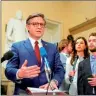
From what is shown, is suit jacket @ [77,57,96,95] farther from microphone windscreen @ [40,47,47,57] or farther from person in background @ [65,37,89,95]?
microphone windscreen @ [40,47,47,57]

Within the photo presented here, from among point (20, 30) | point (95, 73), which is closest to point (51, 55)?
point (95, 73)

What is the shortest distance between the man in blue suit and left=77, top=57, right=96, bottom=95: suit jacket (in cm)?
30

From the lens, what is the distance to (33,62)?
4.58 feet

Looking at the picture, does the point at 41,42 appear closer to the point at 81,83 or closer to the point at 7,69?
the point at 7,69

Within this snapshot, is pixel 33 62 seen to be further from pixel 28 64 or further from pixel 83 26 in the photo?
Answer: pixel 83 26

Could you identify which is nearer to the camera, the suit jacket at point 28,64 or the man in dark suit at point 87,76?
the suit jacket at point 28,64

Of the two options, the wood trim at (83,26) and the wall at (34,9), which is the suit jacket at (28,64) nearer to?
the wall at (34,9)

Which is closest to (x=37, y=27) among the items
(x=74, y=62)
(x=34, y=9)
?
(x=74, y=62)

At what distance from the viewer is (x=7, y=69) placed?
1.35 metres

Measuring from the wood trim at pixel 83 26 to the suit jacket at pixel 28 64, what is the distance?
1854 mm

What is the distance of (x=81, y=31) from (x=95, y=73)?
72.5 inches

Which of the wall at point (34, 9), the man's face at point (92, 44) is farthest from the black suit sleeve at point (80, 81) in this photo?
the wall at point (34, 9)

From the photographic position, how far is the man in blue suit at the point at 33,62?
1337mm

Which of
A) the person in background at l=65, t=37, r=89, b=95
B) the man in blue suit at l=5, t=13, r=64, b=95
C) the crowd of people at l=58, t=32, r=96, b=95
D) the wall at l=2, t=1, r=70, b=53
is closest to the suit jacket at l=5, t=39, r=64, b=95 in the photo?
the man in blue suit at l=5, t=13, r=64, b=95
